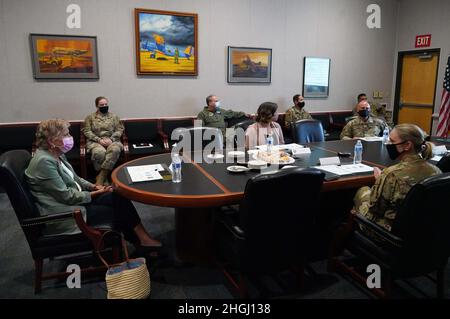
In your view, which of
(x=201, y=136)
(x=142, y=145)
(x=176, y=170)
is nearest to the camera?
(x=176, y=170)

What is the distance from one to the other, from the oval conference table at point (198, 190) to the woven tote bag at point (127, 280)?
39 centimetres

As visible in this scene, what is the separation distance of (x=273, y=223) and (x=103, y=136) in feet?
11.2

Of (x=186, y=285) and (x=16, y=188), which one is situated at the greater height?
(x=16, y=188)

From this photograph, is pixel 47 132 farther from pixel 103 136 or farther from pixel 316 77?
pixel 316 77

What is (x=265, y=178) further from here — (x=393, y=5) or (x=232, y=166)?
(x=393, y=5)

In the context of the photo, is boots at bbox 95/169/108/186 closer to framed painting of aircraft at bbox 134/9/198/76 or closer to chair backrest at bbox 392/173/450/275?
framed painting of aircraft at bbox 134/9/198/76

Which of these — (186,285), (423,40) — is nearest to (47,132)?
(186,285)

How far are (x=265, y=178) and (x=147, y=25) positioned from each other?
13.4 feet

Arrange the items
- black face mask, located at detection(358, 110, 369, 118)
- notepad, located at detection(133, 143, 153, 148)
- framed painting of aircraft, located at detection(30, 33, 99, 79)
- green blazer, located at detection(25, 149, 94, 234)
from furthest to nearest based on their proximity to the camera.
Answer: notepad, located at detection(133, 143, 153, 148)
framed painting of aircraft, located at detection(30, 33, 99, 79)
black face mask, located at detection(358, 110, 369, 118)
green blazer, located at detection(25, 149, 94, 234)

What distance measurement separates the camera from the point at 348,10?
6562 mm

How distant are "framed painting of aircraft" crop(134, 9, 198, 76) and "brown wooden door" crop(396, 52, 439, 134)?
4.15 m

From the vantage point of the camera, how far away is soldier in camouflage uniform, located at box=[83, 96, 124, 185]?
4.54 metres

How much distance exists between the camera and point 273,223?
1.98m

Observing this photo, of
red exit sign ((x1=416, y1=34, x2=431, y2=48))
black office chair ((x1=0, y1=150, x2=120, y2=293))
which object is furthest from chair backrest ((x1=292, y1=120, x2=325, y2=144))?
red exit sign ((x1=416, y1=34, x2=431, y2=48))
